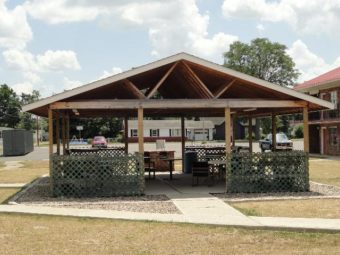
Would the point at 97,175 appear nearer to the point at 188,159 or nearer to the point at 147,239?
the point at 147,239

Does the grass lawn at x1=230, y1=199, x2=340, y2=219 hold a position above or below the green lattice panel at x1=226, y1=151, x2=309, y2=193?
below

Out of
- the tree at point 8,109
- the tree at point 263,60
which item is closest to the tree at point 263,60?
the tree at point 263,60

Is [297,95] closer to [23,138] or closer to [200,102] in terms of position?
[200,102]

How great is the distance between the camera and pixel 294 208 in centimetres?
1213

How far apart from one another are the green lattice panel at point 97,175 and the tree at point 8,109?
100m

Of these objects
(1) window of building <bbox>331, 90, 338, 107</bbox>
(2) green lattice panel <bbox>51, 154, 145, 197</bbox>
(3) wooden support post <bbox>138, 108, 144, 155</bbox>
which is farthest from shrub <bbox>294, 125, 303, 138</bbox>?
(2) green lattice panel <bbox>51, 154, 145, 197</bbox>

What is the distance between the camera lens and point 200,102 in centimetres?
1509

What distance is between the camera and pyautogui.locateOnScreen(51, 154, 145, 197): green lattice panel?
14.7 m

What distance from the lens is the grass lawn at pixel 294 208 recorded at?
11.2 meters

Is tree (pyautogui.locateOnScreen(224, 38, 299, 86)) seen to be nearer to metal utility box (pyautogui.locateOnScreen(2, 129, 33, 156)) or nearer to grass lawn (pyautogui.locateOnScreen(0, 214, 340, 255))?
metal utility box (pyautogui.locateOnScreen(2, 129, 33, 156))

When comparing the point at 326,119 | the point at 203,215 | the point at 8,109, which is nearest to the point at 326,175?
the point at 203,215

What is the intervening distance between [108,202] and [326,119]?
26.8m

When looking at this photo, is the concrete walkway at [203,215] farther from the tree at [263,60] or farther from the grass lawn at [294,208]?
the tree at [263,60]

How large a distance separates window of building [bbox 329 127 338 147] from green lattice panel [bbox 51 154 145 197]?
81.7 ft
